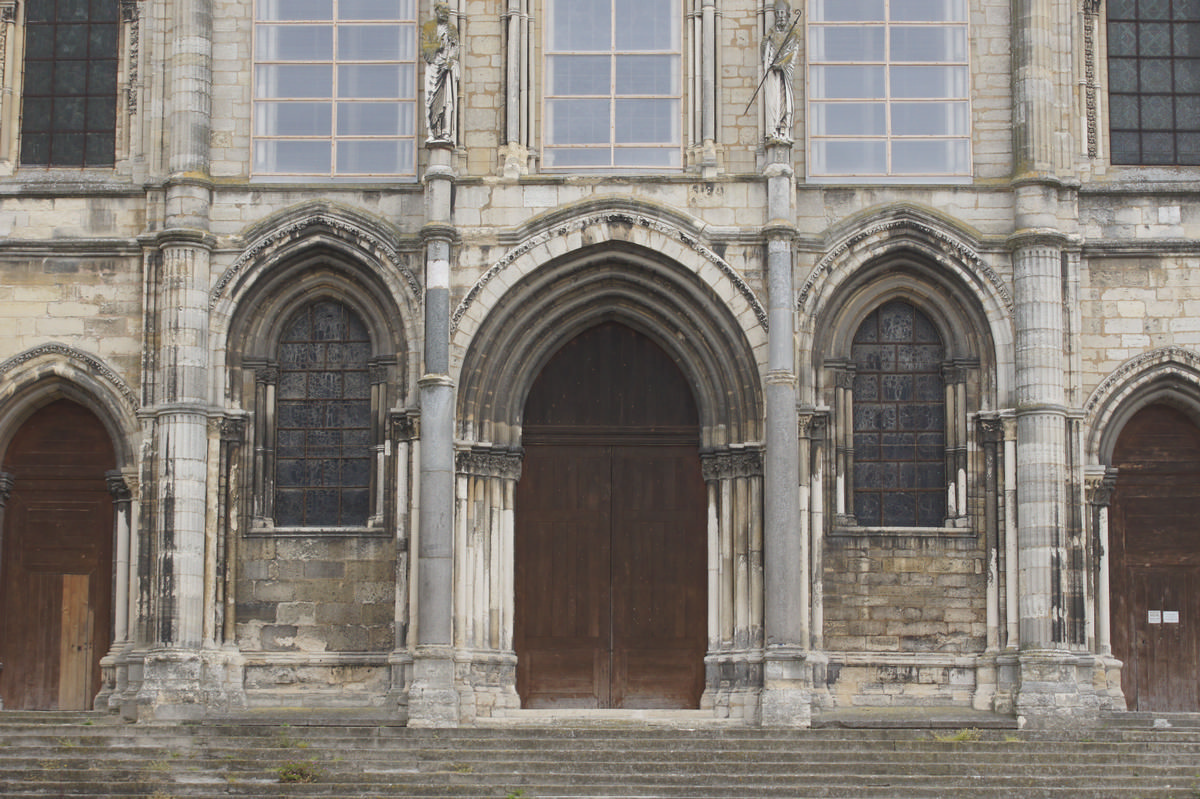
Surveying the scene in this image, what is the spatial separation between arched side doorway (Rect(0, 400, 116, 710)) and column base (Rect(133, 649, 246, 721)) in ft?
5.05

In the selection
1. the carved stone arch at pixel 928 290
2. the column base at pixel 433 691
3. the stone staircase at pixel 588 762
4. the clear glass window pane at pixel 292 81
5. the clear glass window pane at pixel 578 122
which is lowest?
the stone staircase at pixel 588 762

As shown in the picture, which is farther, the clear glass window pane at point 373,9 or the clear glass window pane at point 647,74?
the clear glass window pane at point 373,9

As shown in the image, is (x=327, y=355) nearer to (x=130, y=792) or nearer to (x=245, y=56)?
(x=245, y=56)

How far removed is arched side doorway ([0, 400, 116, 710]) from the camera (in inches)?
876

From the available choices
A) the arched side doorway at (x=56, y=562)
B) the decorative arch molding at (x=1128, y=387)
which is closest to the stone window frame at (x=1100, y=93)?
the decorative arch molding at (x=1128, y=387)

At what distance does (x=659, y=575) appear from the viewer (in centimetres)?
2245

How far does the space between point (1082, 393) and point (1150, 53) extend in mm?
4527

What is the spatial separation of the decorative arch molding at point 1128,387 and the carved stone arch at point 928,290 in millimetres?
1197

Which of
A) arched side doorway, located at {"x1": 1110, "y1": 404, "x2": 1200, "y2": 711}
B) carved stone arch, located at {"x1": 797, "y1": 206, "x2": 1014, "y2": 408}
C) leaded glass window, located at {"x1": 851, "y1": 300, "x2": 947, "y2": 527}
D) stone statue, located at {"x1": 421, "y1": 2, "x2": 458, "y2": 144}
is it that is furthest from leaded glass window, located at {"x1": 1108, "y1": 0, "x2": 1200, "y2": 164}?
stone statue, located at {"x1": 421, "y1": 2, "x2": 458, "y2": 144}

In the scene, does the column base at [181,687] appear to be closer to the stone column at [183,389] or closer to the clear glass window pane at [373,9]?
the stone column at [183,389]

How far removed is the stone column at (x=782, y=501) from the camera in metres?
20.5

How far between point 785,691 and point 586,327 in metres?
5.15

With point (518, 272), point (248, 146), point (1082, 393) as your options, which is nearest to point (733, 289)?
point (518, 272)

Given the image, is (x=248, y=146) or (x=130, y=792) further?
(x=248, y=146)
